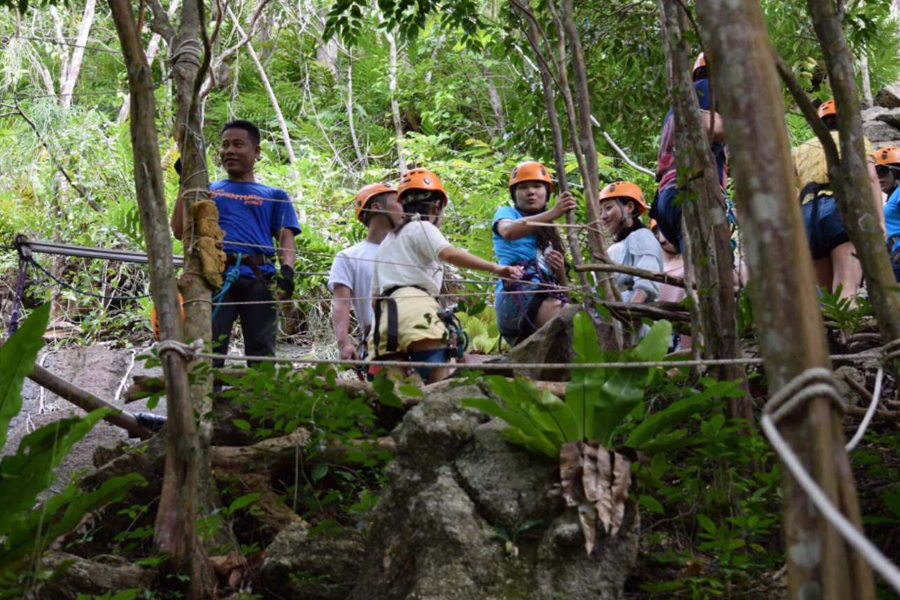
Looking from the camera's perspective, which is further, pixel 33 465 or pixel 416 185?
pixel 416 185

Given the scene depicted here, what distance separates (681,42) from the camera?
4031 millimetres

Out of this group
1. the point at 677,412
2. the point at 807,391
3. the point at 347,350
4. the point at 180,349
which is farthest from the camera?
the point at 347,350

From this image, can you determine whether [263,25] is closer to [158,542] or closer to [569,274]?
[569,274]

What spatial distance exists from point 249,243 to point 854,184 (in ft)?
10.6

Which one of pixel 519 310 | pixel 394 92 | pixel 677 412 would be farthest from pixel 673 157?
pixel 394 92

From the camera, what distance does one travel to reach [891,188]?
6.81 meters

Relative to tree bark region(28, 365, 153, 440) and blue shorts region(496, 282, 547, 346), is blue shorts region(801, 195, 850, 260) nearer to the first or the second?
blue shorts region(496, 282, 547, 346)

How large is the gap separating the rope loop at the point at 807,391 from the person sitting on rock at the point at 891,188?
4.49 m

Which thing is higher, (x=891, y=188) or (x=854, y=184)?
(x=891, y=188)

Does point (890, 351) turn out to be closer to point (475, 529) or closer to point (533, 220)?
point (475, 529)

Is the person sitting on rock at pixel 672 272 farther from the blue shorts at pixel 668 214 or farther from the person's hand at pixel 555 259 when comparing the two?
the person's hand at pixel 555 259

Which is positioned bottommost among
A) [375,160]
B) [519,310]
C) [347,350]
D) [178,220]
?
[347,350]

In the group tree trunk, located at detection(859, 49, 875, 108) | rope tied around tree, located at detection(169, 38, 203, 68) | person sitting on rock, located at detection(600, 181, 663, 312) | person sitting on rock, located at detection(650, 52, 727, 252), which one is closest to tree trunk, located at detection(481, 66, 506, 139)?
tree trunk, located at detection(859, 49, 875, 108)

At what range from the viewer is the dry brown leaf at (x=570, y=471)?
3045 millimetres
